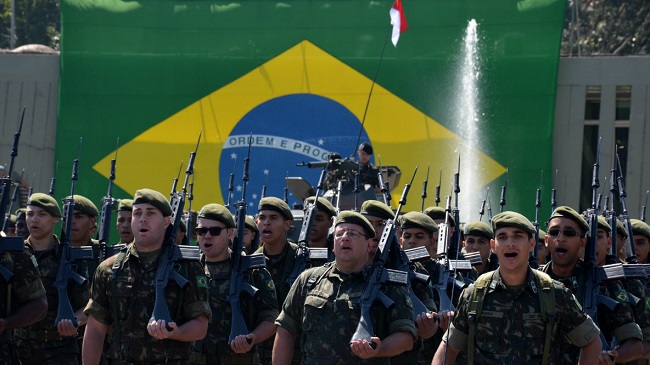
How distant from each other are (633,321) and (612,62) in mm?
14195

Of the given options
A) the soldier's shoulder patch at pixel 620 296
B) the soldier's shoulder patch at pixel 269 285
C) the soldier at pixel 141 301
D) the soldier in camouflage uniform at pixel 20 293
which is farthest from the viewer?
the soldier's shoulder patch at pixel 269 285

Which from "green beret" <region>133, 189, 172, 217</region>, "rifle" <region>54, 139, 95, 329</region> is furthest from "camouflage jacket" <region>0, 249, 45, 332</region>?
"rifle" <region>54, 139, 95, 329</region>

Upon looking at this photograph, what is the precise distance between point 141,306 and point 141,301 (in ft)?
0.09

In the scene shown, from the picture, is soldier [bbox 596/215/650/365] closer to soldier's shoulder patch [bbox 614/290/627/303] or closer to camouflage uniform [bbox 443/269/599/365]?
soldier's shoulder patch [bbox 614/290/627/303]

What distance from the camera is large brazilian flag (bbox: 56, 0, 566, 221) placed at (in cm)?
2083

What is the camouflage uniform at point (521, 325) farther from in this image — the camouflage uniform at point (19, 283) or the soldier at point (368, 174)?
the soldier at point (368, 174)

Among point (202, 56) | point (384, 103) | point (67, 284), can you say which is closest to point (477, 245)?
point (67, 284)

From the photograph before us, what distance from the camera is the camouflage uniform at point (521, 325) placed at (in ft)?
22.1

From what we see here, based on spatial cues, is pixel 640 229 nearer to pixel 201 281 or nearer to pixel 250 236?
pixel 250 236

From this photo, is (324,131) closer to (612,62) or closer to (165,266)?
(612,62)

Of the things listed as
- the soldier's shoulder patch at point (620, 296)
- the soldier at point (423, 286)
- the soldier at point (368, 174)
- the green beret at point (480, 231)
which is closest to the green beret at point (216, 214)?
the soldier at point (423, 286)

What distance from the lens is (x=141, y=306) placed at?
7.30m

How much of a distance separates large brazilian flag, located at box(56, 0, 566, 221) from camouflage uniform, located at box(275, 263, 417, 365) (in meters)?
13.6

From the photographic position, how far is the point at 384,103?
21500 millimetres
